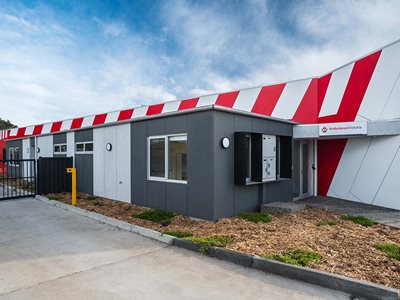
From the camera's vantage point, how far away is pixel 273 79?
35.2ft

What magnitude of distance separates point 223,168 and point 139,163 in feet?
10.0

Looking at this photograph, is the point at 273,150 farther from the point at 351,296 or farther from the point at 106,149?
the point at 106,149

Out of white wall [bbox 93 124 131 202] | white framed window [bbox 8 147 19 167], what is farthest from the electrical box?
white framed window [bbox 8 147 19 167]

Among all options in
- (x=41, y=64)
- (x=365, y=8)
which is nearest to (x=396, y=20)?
(x=365, y=8)

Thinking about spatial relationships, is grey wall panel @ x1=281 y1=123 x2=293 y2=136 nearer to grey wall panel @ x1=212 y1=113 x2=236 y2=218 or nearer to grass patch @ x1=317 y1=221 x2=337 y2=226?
grey wall panel @ x1=212 y1=113 x2=236 y2=218

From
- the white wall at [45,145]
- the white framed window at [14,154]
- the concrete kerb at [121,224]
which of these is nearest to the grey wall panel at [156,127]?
the concrete kerb at [121,224]

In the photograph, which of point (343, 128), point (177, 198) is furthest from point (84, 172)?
point (343, 128)

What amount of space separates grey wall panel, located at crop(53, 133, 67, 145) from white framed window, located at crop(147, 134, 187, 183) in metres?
6.23

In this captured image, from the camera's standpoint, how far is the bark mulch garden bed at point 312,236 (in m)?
3.62

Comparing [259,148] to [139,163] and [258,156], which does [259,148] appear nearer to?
[258,156]

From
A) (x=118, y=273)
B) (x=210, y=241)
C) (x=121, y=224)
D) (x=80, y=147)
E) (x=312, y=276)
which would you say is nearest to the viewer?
(x=312, y=276)

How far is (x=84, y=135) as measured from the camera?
414 inches

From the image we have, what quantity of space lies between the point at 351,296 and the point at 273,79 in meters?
9.14

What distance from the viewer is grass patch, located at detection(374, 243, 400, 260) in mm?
4009
